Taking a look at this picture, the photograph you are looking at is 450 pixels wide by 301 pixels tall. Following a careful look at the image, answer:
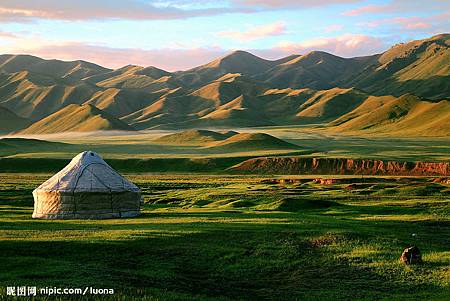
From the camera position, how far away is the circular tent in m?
44.2

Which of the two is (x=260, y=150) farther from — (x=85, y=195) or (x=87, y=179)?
(x=85, y=195)

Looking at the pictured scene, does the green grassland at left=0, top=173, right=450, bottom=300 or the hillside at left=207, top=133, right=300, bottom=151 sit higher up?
the green grassland at left=0, top=173, right=450, bottom=300

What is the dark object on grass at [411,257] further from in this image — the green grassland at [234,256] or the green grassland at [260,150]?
the green grassland at [260,150]

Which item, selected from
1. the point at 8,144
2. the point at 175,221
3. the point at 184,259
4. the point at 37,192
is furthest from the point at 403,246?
the point at 8,144

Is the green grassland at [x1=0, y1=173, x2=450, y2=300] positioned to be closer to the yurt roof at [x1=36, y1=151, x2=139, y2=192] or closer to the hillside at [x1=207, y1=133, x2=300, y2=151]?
the yurt roof at [x1=36, y1=151, x2=139, y2=192]

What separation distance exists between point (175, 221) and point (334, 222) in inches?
394

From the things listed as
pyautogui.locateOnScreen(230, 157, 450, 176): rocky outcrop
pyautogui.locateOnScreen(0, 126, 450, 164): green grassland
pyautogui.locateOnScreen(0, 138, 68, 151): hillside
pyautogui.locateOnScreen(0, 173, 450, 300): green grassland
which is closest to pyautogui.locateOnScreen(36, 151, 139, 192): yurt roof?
pyautogui.locateOnScreen(0, 173, 450, 300): green grassland

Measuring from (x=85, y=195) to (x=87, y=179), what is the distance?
1230mm

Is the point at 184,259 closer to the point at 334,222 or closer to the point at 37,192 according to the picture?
the point at 334,222

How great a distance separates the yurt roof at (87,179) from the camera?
44.3m

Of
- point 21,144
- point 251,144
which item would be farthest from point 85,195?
point 21,144

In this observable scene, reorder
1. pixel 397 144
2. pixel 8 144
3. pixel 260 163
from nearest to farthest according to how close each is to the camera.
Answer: pixel 260 163 → pixel 397 144 → pixel 8 144

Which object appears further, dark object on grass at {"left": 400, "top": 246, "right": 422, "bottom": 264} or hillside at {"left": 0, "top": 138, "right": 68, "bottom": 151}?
hillside at {"left": 0, "top": 138, "right": 68, "bottom": 151}

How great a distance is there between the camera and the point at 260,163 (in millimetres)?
123500
